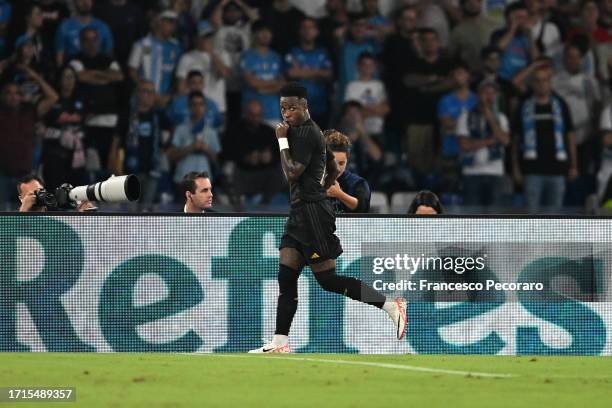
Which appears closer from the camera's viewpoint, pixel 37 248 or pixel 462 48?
pixel 37 248

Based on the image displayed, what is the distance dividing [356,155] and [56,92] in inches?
153

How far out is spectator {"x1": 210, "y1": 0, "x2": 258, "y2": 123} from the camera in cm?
1706

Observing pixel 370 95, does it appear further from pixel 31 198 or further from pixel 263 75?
pixel 31 198

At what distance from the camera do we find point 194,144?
54.0 ft

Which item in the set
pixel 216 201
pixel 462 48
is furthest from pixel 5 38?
pixel 462 48

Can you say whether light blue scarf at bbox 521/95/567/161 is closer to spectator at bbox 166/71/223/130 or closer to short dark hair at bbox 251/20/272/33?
short dark hair at bbox 251/20/272/33

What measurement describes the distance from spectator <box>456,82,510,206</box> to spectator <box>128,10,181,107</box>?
3.83 metres

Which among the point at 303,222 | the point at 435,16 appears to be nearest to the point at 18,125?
the point at 435,16

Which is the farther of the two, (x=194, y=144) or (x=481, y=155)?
(x=481, y=155)

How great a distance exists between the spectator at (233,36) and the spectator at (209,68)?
0.09 metres

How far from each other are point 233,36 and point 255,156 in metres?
1.75

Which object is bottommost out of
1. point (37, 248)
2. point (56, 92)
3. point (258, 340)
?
point (258, 340)

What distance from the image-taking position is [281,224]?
39.6 ft

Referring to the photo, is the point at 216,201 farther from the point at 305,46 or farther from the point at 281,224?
the point at 281,224
